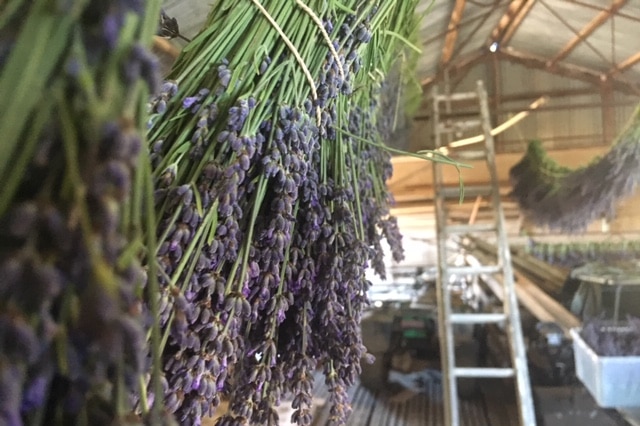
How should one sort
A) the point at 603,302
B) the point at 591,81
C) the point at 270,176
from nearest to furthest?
the point at 270,176, the point at 603,302, the point at 591,81

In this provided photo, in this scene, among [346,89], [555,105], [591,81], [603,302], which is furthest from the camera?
[555,105]

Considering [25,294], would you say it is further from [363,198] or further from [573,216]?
[573,216]

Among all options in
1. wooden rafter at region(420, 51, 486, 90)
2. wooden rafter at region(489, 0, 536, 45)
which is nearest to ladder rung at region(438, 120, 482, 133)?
wooden rafter at region(420, 51, 486, 90)

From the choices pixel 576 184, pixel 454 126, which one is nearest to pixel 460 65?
pixel 454 126

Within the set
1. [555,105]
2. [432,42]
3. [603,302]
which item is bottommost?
[603,302]

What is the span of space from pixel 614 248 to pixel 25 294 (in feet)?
7.02

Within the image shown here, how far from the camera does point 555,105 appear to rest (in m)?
4.41

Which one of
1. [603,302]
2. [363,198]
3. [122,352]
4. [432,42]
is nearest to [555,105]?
[432,42]

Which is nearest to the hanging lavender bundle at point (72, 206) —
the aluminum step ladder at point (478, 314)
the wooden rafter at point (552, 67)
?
the aluminum step ladder at point (478, 314)

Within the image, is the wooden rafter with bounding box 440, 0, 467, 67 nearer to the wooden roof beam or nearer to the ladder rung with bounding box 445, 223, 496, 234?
the wooden roof beam

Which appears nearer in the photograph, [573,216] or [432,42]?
[573,216]

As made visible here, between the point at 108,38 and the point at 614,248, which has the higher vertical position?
the point at 108,38

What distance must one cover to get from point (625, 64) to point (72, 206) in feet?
10.9

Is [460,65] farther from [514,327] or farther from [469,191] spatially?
[514,327]
